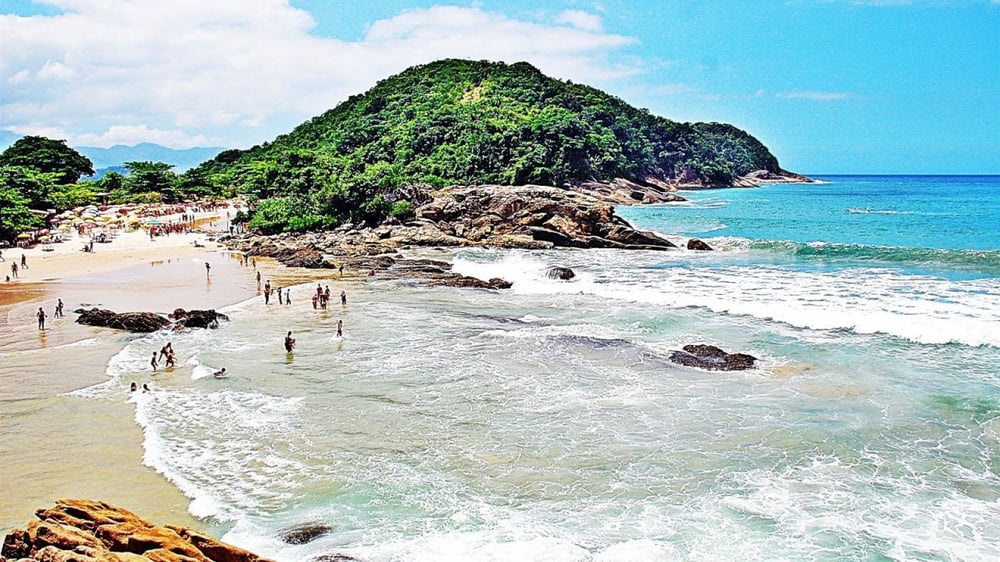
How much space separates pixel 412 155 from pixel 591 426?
86126mm

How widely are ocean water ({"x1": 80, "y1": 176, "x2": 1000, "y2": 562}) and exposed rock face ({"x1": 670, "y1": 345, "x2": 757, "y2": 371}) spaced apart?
553mm

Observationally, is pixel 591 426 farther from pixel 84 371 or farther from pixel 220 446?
pixel 84 371

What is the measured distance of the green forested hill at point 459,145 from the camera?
71.6m

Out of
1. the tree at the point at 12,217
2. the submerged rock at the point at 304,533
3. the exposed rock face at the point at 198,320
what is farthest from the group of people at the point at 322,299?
the tree at the point at 12,217

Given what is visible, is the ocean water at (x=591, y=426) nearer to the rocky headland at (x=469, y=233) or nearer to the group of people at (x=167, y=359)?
the group of people at (x=167, y=359)

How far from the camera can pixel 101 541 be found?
25.4 feet

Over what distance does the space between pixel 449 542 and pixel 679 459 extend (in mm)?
5437

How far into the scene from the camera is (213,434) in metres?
16.3

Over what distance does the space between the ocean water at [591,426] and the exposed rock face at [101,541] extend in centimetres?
304

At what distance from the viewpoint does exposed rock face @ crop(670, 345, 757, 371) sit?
67.9 feet

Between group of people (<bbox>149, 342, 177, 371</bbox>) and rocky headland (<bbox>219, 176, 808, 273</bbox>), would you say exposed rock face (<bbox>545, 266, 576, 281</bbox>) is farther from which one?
group of people (<bbox>149, 342, 177, 371</bbox>)

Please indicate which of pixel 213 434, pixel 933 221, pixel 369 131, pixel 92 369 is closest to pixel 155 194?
pixel 369 131

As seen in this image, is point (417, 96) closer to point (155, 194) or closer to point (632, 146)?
point (632, 146)

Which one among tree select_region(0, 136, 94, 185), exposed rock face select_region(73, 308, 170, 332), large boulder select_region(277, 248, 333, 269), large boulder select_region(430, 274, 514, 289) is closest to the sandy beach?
exposed rock face select_region(73, 308, 170, 332)
